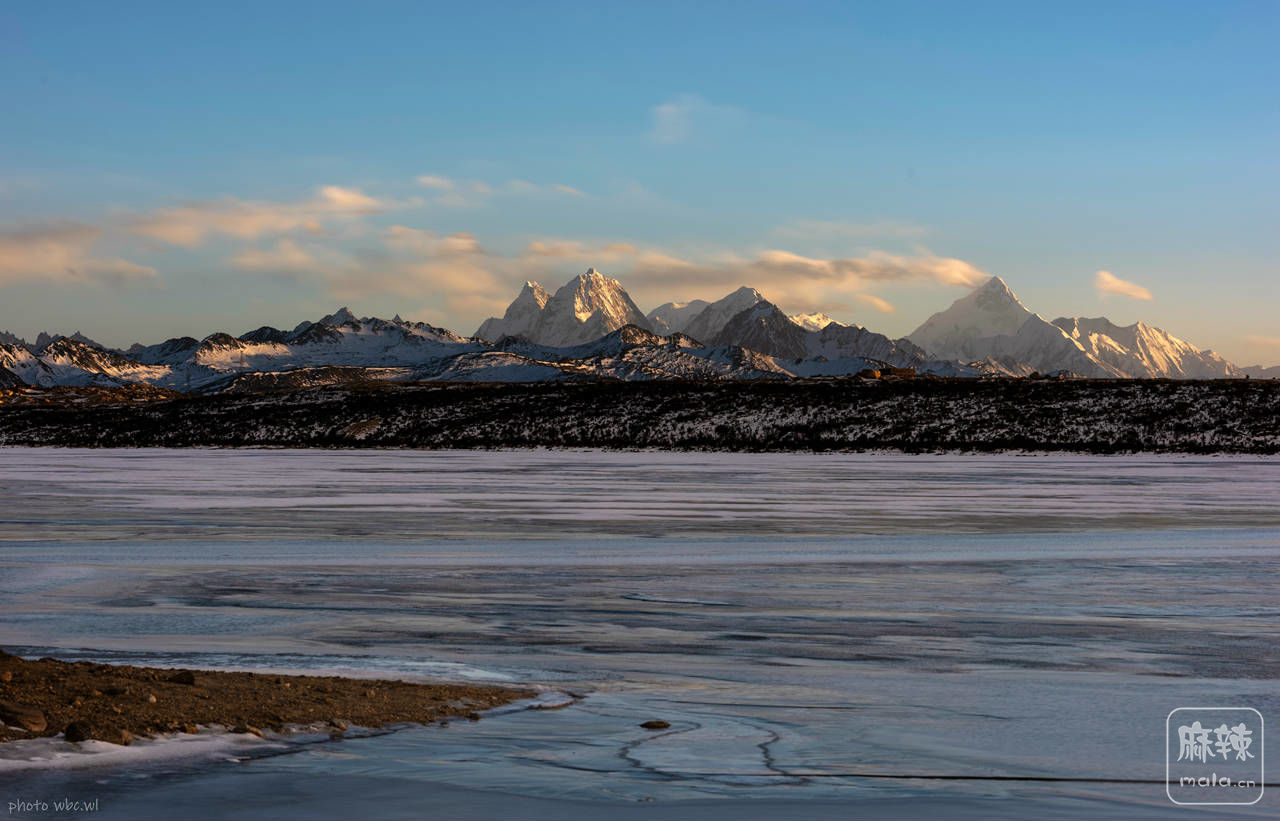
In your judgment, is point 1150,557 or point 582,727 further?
point 1150,557

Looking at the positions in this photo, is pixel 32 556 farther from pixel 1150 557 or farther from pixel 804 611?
pixel 1150 557

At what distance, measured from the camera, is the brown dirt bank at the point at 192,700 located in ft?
26.8

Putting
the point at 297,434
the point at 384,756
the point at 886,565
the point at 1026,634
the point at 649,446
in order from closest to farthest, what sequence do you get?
1. the point at 384,756
2. the point at 1026,634
3. the point at 886,565
4. the point at 649,446
5. the point at 297,434

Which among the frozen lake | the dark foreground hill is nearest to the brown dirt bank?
the frozen lake

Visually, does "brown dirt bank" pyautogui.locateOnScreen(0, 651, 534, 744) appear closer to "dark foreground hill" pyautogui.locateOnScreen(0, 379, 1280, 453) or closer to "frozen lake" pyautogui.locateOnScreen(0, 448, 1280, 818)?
"frozen lake" pyautogui.locateOnScreen(0, 448, 1280, 818)

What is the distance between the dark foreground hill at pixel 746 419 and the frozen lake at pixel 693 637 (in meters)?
44.2

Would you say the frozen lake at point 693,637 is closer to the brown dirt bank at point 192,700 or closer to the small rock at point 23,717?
the brown dirt bank at point 192,700

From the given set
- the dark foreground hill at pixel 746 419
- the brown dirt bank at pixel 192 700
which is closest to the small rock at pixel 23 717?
the brown dirt bank at pixel 192 700

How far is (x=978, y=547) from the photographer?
64.7 feet

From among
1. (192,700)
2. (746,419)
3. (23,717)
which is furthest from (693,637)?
(746,419)

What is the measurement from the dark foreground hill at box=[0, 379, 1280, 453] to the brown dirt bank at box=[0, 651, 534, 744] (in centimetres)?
6076

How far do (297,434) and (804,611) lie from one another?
8307 centimetres

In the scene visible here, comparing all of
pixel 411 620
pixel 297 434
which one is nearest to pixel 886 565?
pixel 411 620

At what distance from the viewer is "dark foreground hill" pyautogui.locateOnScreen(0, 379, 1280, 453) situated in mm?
71812
